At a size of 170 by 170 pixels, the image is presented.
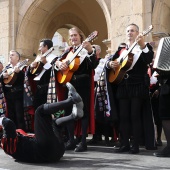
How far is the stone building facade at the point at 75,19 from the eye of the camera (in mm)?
6941

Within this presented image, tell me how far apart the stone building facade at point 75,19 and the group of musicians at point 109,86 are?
92.7 inches

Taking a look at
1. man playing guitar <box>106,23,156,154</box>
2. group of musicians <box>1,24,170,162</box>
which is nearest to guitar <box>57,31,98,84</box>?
group of musicians <box>1,24,170,162</box>

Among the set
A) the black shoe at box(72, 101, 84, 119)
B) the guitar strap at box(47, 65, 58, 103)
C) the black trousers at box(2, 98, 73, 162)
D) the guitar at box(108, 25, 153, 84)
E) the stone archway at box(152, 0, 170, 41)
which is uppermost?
the stone archway at box(152, 0, 170, 41)

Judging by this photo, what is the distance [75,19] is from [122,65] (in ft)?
33.8

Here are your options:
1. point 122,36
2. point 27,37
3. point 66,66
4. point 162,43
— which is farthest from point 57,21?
point 162,43

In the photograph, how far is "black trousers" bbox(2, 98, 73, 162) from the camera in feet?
11.0

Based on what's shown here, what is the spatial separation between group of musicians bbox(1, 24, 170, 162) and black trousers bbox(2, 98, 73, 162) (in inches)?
29.0

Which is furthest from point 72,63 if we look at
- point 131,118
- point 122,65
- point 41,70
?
point 131,118

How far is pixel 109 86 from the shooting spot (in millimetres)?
4312

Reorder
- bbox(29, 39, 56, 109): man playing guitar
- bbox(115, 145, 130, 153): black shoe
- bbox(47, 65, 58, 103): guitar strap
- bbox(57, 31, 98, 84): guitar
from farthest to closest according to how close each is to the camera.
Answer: bbox(29, 39, 56, 109): man playing guitar, bbox(47, 65, 58, 103): guitar strap, bbox(57, 31, 98, 84): guitar, bbox(115, 145, 130, 153): black shoe

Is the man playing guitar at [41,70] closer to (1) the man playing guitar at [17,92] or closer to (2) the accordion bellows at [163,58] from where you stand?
(1) the man playing guitar at [17,92]

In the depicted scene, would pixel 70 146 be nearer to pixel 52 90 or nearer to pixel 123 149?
pixel 123 149

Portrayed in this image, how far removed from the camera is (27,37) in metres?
9.70

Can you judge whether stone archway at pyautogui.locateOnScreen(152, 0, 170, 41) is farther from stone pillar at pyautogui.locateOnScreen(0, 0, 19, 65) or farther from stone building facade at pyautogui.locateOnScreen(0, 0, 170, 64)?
stone pillar at pyautogui.locateOnScreen(0, 0, 19, 65)
